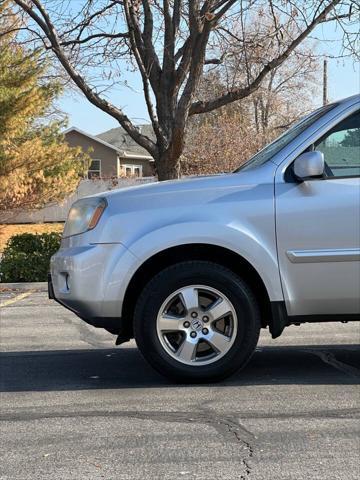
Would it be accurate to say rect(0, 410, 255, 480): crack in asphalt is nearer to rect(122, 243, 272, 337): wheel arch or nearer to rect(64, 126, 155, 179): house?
rect(122, 243, 272, 337): wheel arch

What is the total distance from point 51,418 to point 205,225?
1.69 meters

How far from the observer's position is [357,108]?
4.79 metres

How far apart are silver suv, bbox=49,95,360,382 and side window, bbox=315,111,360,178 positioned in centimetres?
2

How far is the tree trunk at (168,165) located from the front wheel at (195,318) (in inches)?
303

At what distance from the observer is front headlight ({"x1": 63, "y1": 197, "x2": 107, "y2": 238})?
4.80 m

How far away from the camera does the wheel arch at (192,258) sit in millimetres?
4762

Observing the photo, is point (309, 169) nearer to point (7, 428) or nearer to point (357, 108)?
point (357, 108)

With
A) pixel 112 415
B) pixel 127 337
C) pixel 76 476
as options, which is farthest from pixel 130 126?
pixel 76 476

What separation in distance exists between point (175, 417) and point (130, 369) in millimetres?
1340

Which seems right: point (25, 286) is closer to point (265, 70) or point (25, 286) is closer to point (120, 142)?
point (265, 70)

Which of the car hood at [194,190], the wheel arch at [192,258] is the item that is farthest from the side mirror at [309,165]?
the wheel arch at [192,258]

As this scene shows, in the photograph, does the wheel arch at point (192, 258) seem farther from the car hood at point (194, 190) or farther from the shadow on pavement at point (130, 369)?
the shadow on pavement at point (130, 369)

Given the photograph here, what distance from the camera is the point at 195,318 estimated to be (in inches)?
184

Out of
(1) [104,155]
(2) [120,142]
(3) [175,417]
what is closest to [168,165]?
(3) [175,417]
